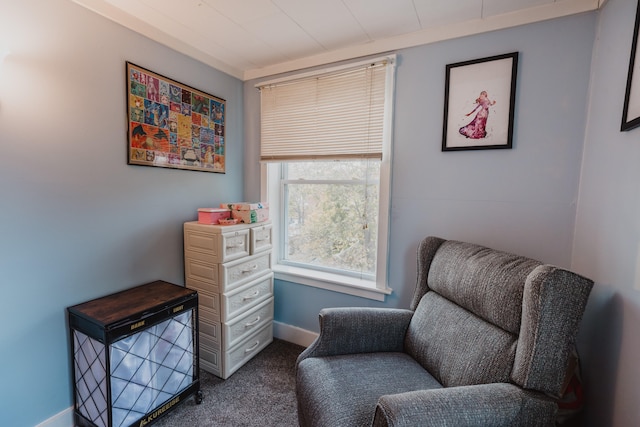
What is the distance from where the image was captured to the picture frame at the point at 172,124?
1.63 meters

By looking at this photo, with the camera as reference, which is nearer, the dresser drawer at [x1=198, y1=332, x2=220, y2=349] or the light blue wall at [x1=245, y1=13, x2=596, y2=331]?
the light blue wall at [x1=245, y1=13, x2=596, y2=331]

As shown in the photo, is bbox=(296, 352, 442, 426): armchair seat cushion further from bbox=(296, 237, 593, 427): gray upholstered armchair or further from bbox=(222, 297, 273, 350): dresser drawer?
bbox=(222, 297, 273, 350): dresser drawer

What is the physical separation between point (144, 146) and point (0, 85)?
1.97 feet

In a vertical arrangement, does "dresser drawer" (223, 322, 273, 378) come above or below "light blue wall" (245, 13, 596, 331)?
below

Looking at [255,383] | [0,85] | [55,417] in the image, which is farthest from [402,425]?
[0,85]

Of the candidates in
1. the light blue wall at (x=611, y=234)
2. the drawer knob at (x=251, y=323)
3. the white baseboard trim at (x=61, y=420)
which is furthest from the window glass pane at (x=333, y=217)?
the white baseboard trim at (x=61, y=420)

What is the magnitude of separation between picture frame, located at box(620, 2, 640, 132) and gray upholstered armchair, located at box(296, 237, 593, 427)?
596 millimetres

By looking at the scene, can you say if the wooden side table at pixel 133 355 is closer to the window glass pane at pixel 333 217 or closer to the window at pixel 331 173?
the window at pixel 331 173

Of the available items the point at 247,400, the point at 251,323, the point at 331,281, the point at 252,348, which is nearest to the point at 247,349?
the point at 252,348

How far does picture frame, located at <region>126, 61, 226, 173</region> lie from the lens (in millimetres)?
1632

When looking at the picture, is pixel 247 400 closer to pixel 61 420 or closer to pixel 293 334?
pixel 293 334

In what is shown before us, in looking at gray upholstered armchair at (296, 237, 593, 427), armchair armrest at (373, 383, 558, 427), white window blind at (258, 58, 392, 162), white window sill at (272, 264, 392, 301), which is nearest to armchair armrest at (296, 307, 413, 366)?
gray upholstered armchair at (296, 237, 593, 427)

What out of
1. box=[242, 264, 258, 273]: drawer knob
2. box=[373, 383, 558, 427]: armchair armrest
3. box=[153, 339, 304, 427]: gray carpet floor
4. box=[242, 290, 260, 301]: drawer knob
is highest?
box=[242, 264, 258, 273]: drawer knob

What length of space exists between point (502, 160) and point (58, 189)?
2.32 m
